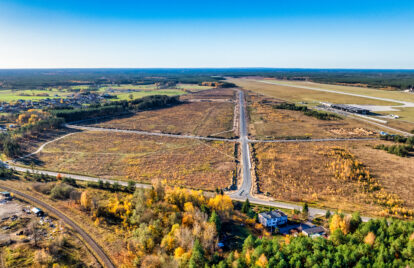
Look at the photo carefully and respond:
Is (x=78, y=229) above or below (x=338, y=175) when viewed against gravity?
below

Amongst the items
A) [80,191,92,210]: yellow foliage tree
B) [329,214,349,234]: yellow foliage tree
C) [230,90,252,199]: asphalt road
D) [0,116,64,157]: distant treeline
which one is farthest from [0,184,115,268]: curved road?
[329,214,349,234]: yellow foliage tree

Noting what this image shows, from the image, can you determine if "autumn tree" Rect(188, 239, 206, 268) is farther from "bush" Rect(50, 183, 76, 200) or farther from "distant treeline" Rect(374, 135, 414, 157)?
"distant treeline" Rect(374, 135, 414, 157)

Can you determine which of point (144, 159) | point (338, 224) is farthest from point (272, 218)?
point (144, 159)

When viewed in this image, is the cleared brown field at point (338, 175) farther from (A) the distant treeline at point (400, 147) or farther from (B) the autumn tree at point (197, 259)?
(B) the autumn tree at point (197, 259)

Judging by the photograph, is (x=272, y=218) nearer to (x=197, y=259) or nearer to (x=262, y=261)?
(x=262, y=261)

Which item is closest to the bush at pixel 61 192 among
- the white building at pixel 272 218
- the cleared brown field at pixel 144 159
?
the cleared brown field at pixel 144 159

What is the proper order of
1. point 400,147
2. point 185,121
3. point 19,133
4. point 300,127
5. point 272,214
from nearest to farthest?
point 272,214
point 400,147
point 19,133
point 300,127
point 185,121
